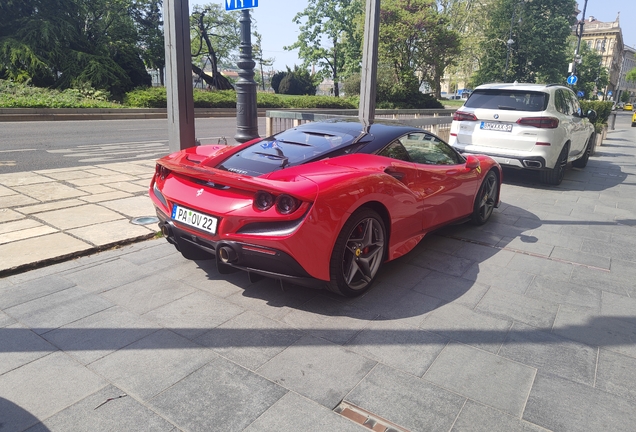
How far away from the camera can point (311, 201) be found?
10.2 feet

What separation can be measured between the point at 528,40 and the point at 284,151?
4951cm

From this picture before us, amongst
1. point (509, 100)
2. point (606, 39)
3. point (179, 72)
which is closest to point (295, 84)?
point (509, 100)

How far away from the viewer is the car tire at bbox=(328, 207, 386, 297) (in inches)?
133

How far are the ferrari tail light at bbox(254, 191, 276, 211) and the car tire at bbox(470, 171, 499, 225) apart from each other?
3.18 metres

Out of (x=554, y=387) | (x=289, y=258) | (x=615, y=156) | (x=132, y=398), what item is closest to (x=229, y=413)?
(x=132, y=398)

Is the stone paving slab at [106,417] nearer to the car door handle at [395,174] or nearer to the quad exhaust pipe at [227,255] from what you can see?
the quad exhaust pipe at [227,255]

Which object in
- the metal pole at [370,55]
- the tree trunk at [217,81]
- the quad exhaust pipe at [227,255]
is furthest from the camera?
the tree trunk at [217,81]

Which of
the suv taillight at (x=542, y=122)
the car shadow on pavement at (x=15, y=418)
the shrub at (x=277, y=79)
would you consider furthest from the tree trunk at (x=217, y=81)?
the car shadow on pavement at (x=15, y=418)

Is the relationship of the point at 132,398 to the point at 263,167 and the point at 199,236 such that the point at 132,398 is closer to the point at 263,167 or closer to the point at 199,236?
the point at 199,236

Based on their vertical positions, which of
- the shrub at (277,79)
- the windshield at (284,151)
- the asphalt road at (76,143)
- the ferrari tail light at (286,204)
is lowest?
the asphalt road at (76,143)

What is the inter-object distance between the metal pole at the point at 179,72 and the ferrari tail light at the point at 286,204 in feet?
10.9

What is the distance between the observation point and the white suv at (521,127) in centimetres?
814

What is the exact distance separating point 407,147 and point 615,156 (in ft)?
43.7

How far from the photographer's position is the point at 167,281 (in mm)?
3857
